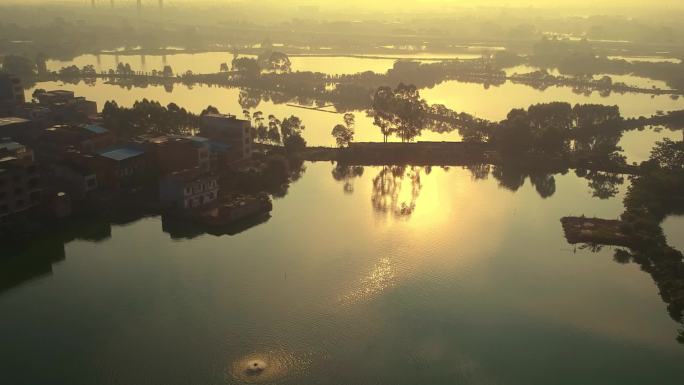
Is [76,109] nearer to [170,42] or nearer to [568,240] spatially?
[568,240]

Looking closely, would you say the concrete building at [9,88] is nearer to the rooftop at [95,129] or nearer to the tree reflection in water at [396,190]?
the rooftop at [95,129]

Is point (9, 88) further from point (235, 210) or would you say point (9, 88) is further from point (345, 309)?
point (345, 309)

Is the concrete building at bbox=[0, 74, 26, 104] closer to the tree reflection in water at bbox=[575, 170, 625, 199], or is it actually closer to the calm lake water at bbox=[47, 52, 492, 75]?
the calm lake water at bbox=[47, 52, 492, 75]

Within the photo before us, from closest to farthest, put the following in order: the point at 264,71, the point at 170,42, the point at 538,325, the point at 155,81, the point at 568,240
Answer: the point at 538,325 < the point at 568,240 < the point at 155,81 < the point at 264,71 < the point at 170,42

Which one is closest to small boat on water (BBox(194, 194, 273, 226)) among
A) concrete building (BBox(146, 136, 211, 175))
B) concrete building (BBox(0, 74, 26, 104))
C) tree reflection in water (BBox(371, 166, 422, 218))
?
concrete building (BBox(146, 136, 211, 175))

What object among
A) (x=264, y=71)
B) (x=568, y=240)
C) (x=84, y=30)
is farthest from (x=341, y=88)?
(x=84, y=30)

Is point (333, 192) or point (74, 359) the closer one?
point (74, 359)
